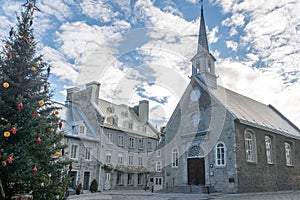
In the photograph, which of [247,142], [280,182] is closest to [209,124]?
[247,142]


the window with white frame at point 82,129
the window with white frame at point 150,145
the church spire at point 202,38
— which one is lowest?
the window with white frame at point 150,145

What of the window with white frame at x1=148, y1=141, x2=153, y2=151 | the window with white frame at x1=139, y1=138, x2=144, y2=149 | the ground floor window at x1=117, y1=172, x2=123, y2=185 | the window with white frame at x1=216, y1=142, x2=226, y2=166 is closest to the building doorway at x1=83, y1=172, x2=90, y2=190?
the ground floor window at x1=117, y1=172, x2=123, y2=185

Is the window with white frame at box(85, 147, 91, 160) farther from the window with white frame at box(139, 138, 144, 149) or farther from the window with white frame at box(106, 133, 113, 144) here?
the window with white frame at box(139, 138, 144, 149)

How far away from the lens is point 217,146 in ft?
61.7

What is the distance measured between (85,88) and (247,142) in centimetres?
1901

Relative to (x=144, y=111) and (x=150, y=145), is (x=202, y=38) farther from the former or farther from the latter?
(x=150, y=145)

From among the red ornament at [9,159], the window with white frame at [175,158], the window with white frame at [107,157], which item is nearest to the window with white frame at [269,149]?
the window with white frame at [175,158]

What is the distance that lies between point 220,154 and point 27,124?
14.1 m

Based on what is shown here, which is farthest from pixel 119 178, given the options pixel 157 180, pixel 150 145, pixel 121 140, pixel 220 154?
pixel 220 154

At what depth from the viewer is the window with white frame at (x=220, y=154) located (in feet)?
59.9

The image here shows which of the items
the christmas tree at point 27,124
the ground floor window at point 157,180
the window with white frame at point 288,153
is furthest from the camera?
the ground floor window at point 157,180

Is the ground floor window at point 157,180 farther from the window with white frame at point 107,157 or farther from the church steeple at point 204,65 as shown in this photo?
the church steeple at point 204,65

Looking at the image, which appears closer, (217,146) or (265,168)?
(217,146)

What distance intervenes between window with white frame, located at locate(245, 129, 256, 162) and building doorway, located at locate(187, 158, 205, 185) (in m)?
3.22
